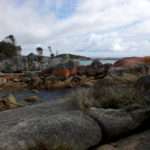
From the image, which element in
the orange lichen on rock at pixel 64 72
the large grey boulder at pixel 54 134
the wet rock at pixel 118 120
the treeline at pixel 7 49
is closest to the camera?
the large grey boulder at pixel 54 134

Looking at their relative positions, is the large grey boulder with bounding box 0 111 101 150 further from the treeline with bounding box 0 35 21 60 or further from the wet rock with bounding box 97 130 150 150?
the treeline with bounding box 0 35 21 60

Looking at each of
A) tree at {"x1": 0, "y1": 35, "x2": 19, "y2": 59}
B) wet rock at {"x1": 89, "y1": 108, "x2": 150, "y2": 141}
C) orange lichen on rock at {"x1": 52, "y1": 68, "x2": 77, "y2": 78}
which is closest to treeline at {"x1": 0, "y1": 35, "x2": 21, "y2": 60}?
tree at {"x1": 0, "y1": 35, "x2": 19, "y2": 59}

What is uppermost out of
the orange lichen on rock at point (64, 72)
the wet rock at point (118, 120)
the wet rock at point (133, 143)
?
the wet rock at point (118, 120)

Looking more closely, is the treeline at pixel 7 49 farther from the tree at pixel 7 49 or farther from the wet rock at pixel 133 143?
the wet rock at pixel 133 143

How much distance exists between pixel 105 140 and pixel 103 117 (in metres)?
0.37

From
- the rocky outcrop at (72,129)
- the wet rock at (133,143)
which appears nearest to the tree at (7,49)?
the rocky outcrop at (72,129)

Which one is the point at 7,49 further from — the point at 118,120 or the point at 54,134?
the point at 54,134

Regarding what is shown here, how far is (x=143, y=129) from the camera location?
465 centimetres

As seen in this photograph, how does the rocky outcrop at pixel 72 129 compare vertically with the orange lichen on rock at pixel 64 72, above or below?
above

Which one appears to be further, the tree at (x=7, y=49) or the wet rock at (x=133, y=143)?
the tree at (x=7, y=49)

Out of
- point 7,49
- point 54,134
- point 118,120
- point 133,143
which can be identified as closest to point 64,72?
point 118,120

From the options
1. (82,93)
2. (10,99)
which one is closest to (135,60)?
(10,99)

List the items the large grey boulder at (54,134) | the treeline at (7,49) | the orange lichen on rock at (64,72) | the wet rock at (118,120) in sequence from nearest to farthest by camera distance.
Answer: the large grey boulder at (54,134) → the wet rock at (118,120) → the orange lichen on rock at (64,72) → the treeline at (7,49)

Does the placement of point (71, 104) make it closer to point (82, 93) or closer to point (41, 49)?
point (82, 93)
